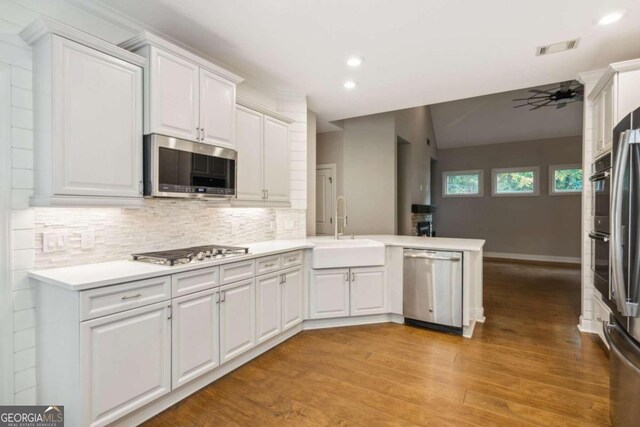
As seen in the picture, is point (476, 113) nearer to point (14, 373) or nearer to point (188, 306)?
point (188, 306)

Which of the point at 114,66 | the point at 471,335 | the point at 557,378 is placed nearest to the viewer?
the point at 114,66

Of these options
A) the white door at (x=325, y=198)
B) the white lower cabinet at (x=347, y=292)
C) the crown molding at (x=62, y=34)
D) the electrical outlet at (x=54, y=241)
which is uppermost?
the crown molding at (x=62, y=34)

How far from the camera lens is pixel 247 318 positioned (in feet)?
8.82

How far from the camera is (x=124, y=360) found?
186 cm

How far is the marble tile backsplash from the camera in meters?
2.07

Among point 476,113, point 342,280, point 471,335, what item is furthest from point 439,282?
point 476,113

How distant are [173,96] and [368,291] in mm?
2692

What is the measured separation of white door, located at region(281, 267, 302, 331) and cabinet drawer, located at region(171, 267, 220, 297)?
869 mm

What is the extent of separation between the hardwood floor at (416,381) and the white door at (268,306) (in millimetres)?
219

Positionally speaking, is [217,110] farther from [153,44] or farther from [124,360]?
[124,360]

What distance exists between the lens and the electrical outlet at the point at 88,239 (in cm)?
216

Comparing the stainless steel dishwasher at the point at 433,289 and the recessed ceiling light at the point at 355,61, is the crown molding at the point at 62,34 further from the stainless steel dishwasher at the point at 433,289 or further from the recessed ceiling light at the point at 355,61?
the stainless steel dishwasher at the point at 433,289

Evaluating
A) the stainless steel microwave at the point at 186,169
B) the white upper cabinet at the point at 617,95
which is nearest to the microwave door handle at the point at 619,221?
the white upper cabinet at the point at 617,95

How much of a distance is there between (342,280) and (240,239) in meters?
1.19
